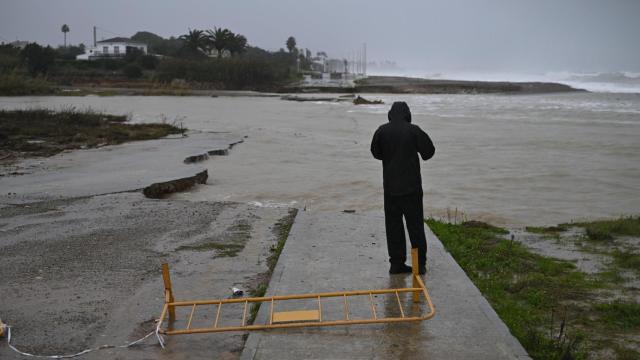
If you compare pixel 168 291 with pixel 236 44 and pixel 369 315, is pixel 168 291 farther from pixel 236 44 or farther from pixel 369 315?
pixel 236 44

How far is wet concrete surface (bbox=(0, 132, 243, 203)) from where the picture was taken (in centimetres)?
1130

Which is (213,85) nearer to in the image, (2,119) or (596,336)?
(2,119)

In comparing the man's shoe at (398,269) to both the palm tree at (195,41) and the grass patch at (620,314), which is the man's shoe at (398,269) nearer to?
the grass patch at (620,314)

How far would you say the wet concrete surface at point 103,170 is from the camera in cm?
1130

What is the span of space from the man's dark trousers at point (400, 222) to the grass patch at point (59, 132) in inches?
553

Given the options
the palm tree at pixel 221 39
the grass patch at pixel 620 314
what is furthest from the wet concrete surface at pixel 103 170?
the palm tree at pixel 221 39

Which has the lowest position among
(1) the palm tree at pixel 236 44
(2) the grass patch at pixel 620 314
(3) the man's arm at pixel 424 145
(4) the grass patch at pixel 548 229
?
(4) the grass patch at pixel 548 229

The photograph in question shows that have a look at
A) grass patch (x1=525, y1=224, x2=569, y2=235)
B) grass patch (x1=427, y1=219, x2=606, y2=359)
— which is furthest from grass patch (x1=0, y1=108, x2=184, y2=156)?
grass patch (x1=427, y1=219, x2=606, y2=359)

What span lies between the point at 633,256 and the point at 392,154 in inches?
142

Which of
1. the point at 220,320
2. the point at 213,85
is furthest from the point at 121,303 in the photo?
the point at 213,85

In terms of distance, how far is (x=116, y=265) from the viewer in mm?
6680

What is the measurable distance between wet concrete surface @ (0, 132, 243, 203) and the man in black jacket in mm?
6644

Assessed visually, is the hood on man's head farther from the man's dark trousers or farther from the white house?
the white house

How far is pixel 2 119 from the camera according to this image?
80.8ft
